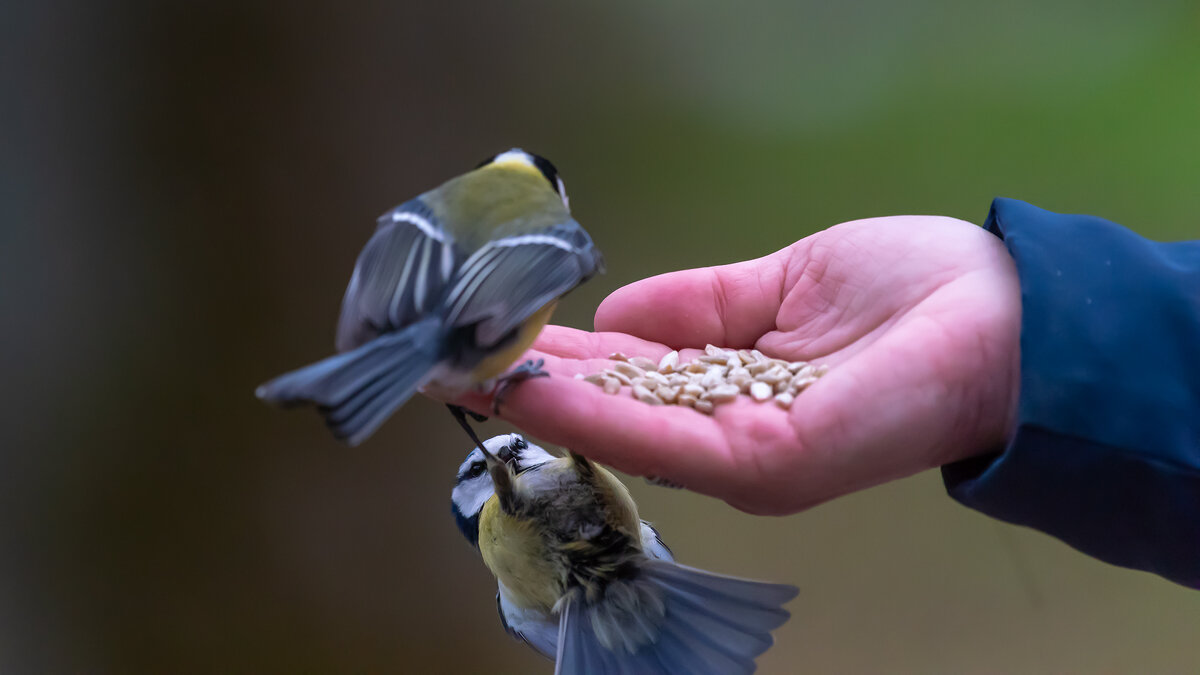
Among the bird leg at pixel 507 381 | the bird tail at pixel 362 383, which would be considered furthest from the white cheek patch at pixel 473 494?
the bird tail at pixel 362 383

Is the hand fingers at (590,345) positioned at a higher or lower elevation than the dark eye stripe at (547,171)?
lower

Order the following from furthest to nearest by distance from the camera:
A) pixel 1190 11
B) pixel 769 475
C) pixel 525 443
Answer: pixel 1190 11, pixel 525 443, pixel 769 475

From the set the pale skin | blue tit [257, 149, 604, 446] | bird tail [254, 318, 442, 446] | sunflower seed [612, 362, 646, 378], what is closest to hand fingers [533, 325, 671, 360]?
the pale skin

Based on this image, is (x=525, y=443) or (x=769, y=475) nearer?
(x=769, y=475)

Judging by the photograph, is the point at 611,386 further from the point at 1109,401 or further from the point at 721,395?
the point at 1109,401

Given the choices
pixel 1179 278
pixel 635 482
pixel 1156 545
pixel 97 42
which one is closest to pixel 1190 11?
pixel 1179 278

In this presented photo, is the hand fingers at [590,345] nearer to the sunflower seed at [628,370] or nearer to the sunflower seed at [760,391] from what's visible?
the sunflower seed at [628,370]

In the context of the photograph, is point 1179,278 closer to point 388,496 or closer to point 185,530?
point 388,496
